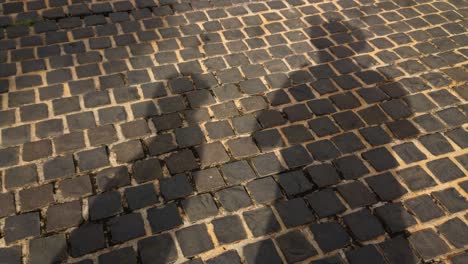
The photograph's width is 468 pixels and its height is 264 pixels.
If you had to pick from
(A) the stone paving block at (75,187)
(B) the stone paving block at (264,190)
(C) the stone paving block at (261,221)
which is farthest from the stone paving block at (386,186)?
(A) the stone paving block at (75,187)

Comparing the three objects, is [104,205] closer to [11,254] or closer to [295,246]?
[11,254]

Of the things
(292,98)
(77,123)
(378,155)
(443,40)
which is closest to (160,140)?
(77,123)

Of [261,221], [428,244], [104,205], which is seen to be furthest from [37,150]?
[428,244]

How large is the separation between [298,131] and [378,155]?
739 mm

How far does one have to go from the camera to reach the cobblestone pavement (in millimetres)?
2730

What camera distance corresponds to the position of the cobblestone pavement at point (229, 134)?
2.73m

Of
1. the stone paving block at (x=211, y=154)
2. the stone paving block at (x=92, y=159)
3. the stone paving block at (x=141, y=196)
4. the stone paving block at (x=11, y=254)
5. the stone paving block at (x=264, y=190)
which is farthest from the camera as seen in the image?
the stone paving block at (x=211, y=154)

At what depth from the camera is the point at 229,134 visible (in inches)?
136

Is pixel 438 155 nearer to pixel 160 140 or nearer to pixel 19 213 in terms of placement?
pixel 160 140

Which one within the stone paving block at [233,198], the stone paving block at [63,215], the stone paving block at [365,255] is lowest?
the stone paving block at [63,215]

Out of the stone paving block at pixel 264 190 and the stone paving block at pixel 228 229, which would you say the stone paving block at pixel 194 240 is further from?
the stone paving block at pixel 264 190

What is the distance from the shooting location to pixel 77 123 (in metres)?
3.44

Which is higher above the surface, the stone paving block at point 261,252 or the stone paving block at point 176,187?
the stone paving block at point 261,252

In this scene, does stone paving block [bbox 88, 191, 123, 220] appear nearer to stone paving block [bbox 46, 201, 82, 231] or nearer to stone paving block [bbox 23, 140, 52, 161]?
stone paving block [bbox 46, 201, 82, 231]
